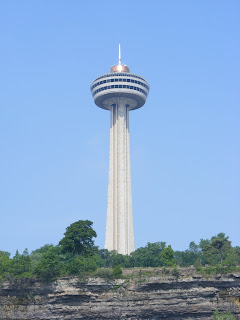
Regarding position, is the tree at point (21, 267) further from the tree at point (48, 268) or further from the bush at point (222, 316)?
the bush at point (222, 316)

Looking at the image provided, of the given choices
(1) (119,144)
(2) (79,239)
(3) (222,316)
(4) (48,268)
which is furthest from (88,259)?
(1) (119,144)

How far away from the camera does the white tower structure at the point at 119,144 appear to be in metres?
126

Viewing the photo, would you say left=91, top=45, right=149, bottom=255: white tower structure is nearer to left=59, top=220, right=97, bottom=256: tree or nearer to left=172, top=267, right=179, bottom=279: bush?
left=59, top=220, right=97, bottom=256: tree

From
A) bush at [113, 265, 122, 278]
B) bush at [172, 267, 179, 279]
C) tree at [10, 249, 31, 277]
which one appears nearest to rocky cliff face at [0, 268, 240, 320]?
bush at [172, 267, 179, 279]

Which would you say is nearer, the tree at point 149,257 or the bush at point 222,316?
the bush at point 222,316

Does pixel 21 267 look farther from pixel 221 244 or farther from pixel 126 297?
pixel 221 244

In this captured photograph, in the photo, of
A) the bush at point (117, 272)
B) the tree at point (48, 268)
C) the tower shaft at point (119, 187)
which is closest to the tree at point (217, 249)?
the tower shaft at point (119, 187)

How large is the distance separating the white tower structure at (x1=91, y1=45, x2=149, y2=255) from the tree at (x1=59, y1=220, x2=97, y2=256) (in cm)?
3378

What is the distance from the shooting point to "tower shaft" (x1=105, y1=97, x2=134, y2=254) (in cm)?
12550

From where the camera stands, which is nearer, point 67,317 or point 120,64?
point 67,317

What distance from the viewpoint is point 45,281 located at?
3194 inches

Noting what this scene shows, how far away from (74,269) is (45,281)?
4.69 metres

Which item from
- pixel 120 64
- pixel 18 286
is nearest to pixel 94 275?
pixel 18 286

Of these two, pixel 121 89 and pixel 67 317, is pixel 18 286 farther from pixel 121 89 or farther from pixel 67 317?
pixel 121 89
